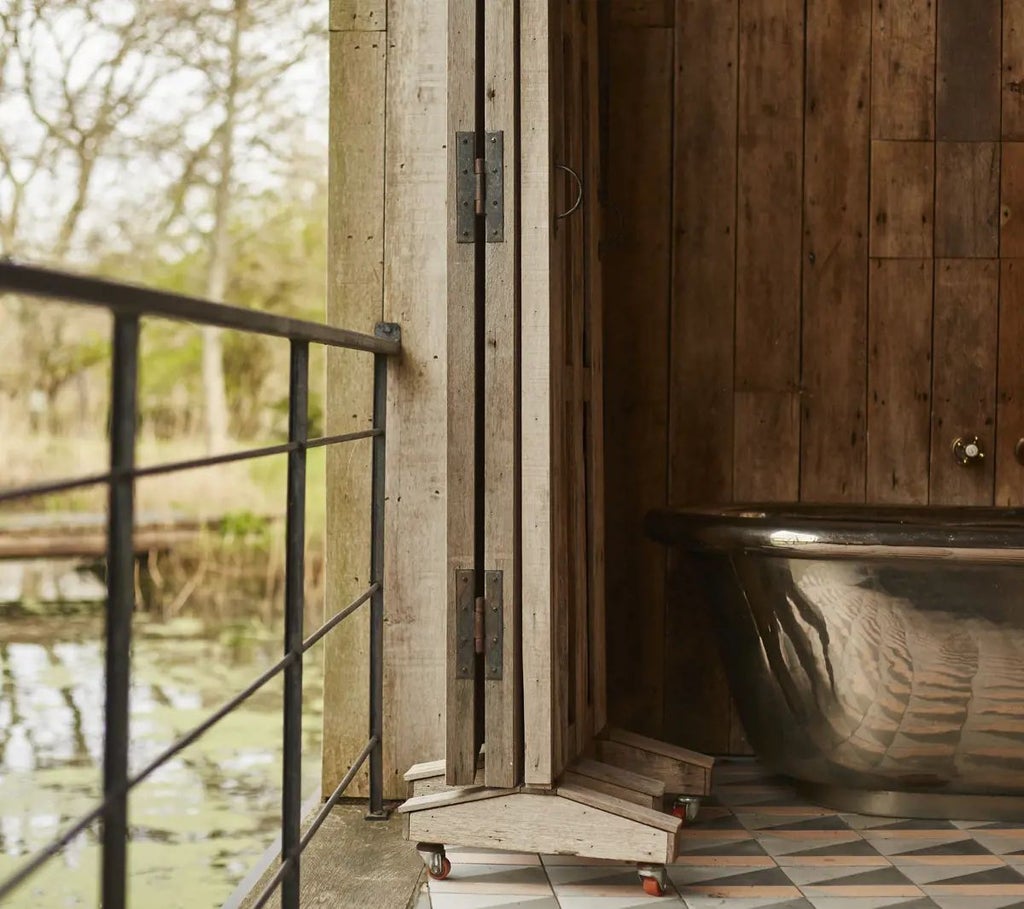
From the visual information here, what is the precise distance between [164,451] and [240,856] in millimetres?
5977

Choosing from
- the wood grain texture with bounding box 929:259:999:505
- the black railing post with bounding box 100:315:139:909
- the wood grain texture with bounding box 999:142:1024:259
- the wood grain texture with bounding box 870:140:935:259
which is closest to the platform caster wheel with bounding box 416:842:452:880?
the black railing post with bounding box 100:315:139:909

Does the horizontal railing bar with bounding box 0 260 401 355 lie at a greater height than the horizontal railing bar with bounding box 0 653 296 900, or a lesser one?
greater

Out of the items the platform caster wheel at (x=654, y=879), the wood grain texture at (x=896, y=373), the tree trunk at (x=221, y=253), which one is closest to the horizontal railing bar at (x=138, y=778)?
the platform caster wheel at (x=654, y=879)

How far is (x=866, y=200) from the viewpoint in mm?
2686

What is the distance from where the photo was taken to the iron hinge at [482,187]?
1921mm

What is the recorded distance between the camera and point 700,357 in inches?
106

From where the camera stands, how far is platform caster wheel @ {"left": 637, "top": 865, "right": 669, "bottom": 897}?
73.4 inches

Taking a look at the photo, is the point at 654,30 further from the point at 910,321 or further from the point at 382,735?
the point at 382,735

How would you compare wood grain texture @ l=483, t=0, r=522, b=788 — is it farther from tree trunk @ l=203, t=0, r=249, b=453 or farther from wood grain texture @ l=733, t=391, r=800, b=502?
tree trunk @ l=203, t=0, r=249, b=453

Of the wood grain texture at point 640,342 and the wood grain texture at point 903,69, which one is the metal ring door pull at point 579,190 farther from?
the wood grain texture at point 903,69

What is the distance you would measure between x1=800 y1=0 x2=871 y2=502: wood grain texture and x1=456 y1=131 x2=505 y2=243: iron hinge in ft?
3.40

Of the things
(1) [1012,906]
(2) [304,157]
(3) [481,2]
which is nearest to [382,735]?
(1) [1012,906]

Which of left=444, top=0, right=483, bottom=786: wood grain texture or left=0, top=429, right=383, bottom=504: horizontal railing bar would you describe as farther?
left=444, top=0, right=483, bottom=786: wood grain texture

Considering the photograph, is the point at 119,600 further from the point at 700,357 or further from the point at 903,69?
the point at 903,69
